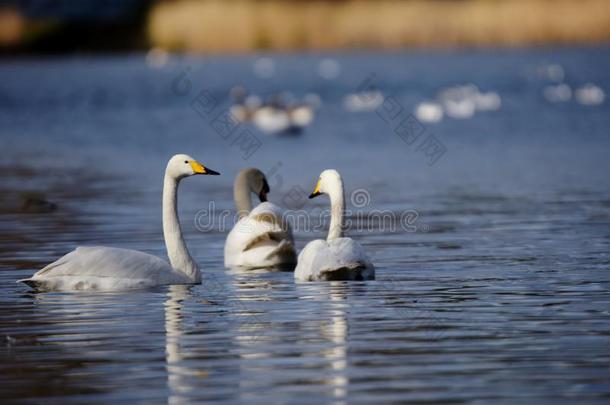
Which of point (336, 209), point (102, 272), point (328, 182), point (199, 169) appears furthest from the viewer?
point (328, 182)

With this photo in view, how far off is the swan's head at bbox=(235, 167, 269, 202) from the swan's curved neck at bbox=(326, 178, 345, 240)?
7.63ft

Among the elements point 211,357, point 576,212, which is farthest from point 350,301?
point 576,212

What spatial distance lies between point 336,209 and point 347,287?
4.19 ft

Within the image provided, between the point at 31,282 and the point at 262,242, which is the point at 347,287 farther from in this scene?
the point at 31,282

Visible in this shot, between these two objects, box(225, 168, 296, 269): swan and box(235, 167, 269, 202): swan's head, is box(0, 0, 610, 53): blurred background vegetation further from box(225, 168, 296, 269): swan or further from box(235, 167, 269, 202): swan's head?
box(225, 168, 296, 269): swan

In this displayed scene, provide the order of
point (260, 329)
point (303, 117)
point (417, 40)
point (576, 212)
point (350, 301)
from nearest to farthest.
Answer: point (260, 329) < point (350, 301) < point (576, 212) < point (303, 117) < point (417, 40)

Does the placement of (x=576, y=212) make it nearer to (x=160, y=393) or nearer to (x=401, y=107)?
(x=160, y=393)

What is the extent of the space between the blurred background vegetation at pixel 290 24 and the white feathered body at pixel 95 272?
86369 mm

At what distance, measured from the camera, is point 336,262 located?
489 inches

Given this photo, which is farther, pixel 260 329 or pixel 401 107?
pixel 401 107

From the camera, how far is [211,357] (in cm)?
905

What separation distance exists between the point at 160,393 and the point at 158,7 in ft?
392

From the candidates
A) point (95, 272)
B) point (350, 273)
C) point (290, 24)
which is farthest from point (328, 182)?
point (290, 24)

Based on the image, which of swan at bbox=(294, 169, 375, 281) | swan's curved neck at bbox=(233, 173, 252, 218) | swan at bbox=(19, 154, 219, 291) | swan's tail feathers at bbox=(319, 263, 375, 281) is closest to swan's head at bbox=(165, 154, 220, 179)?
swan at bbox=(19, 154, 219, 291)
